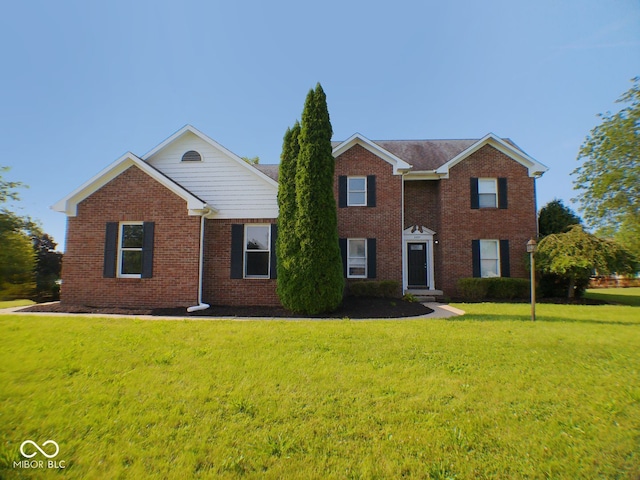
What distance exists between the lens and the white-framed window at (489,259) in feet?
45.9

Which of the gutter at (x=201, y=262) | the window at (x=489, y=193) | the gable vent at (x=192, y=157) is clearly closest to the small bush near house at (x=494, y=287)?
the window at (x=489, y=193)

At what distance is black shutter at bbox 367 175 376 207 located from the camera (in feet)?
44.6

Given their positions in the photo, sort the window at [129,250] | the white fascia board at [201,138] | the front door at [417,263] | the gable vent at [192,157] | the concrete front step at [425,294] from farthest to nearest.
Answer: the front door at [417,263], the concrete front step at [425,294], the gable vent at [192,157], the white fascia board at [201,138], the window at [129,250]

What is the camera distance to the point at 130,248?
10.8 metres

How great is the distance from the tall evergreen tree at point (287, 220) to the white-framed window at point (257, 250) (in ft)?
3.53

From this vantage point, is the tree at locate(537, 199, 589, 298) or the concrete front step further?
the tree at locate(537, 199, 589, 298)

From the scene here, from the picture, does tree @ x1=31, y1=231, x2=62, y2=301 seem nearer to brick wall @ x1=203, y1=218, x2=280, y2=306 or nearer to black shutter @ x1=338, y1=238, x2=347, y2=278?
brick wall @ x1=203, y1=218, x2=280, y2=306

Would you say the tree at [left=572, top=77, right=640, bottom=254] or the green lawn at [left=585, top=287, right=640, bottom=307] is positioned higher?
the tree at [left=572, top=77, right=640, bottom=254]

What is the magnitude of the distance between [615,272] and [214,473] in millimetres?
15731

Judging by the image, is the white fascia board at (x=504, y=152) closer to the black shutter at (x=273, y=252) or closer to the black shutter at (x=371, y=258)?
the black shutter at (x=371, y=258)

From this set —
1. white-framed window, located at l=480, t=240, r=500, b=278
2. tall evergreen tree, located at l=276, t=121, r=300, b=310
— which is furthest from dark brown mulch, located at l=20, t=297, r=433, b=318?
white-framed window, located at l=480, t=240, r=500, b=278

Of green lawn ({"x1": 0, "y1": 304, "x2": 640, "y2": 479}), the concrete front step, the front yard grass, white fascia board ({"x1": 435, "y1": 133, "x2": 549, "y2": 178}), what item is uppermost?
white fascia board ({"x1": 435, "y1": 133, "x2": 549, "y2": 178})

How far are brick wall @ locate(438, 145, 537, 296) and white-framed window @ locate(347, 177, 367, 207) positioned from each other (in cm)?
359

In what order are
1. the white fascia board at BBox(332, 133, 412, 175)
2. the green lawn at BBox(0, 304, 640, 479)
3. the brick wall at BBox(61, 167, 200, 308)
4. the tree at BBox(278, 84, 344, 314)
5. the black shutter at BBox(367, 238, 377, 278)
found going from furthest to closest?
the white fascia board at BBox(332, 133, 412, 175), the black shutter at BBox(367, 238, 377, 278), the brick wall at BBox(61, 167, 200, 308), the tree at BBox(278, 84, 344, 314), the green lawn at BBox(0, 304, 640, 479)
